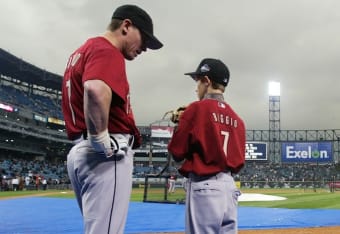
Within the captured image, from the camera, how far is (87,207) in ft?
7.81

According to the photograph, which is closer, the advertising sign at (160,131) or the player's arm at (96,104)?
the player's arm at (96,104)

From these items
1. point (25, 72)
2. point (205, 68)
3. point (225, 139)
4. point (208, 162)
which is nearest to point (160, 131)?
point (25, 72)

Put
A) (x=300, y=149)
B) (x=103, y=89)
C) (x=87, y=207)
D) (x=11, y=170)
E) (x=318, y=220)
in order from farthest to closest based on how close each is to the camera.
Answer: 1. (x=300, y=149)
2. (x=11, y=170)
3. (x=318, y=220)
4. (x=87, y=207)
5. (x=103, y=89)

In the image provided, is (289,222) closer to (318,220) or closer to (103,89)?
(318,220)

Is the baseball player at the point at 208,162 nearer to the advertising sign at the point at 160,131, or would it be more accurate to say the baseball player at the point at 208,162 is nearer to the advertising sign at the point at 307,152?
the advertising sign at the point at 307,152

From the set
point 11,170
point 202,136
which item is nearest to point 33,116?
point 11,170

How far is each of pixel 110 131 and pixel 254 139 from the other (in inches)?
2648

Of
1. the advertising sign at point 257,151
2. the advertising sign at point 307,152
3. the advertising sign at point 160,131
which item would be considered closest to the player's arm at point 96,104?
the advertising sign at point 307,152

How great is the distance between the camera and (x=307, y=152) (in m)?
59.0

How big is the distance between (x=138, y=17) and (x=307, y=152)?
59.9m

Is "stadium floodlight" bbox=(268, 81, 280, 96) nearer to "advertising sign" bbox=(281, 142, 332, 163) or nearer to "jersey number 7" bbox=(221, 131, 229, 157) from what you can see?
"advertising sign" bbox=(281, 142, 332, 163)

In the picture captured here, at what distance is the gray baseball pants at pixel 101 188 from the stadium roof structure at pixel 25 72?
155 feet

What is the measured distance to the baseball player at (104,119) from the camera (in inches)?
88.7

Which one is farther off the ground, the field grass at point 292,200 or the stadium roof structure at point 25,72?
the stadium roof structure at point 25,72
